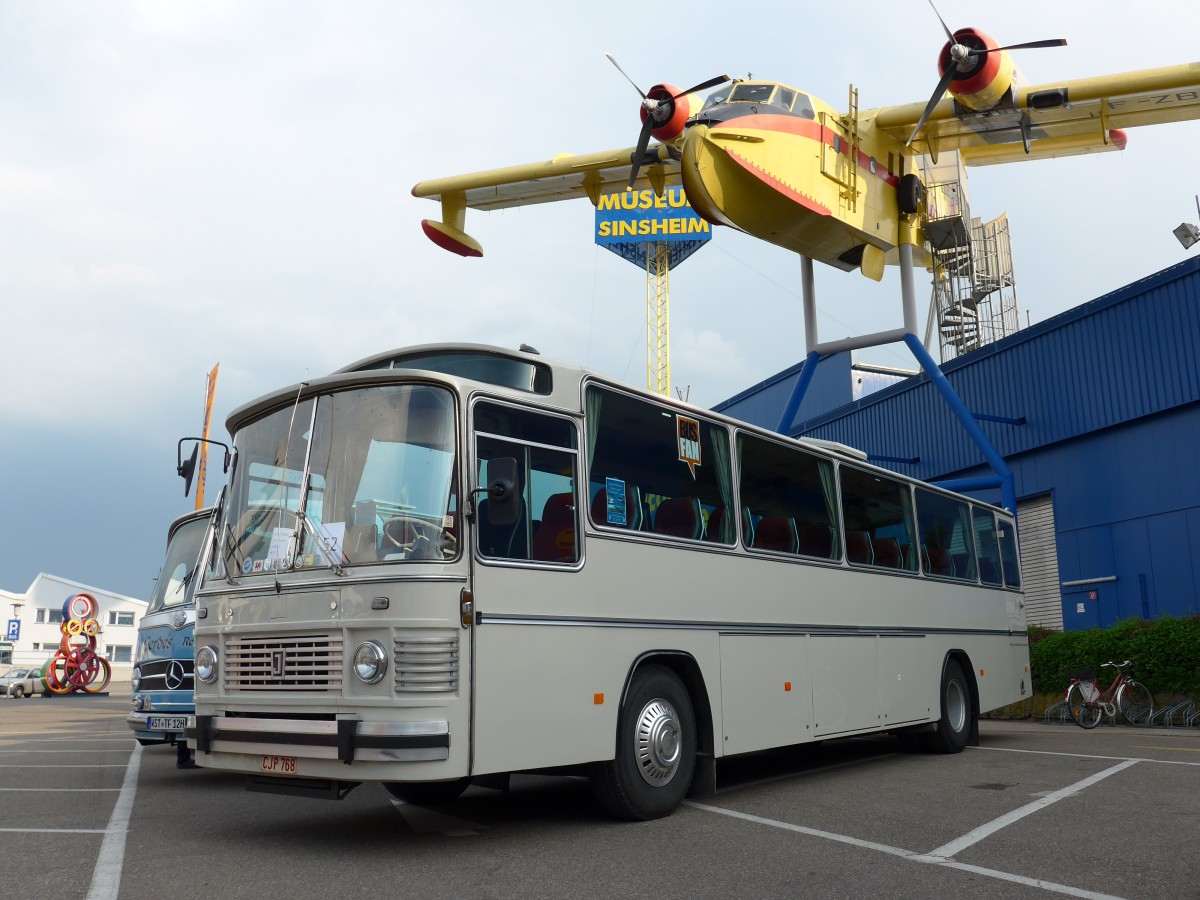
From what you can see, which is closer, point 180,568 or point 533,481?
point 533,481

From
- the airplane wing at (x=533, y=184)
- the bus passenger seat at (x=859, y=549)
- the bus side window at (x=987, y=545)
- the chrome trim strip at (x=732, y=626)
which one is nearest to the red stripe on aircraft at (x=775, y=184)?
the airplane wing at (x=533, y=184)

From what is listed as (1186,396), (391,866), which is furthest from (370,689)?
(1186,396)

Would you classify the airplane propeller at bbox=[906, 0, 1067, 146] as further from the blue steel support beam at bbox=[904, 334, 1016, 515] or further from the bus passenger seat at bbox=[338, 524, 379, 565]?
the bus passenger seat at bbox=[338, 524, 379, 565]

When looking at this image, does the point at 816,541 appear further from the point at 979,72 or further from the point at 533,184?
the point at 533,184

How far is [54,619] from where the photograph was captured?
69.7 m

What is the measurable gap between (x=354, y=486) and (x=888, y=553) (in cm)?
636

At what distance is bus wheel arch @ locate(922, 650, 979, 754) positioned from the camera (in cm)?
1125

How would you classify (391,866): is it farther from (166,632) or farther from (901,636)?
(901,636)

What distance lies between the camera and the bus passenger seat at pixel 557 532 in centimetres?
632

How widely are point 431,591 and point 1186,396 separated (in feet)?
51.2

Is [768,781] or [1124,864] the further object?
[768,781]

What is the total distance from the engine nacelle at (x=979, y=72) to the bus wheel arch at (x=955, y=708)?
9.60m

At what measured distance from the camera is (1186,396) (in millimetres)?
16938

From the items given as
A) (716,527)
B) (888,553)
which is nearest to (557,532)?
(716,527)
